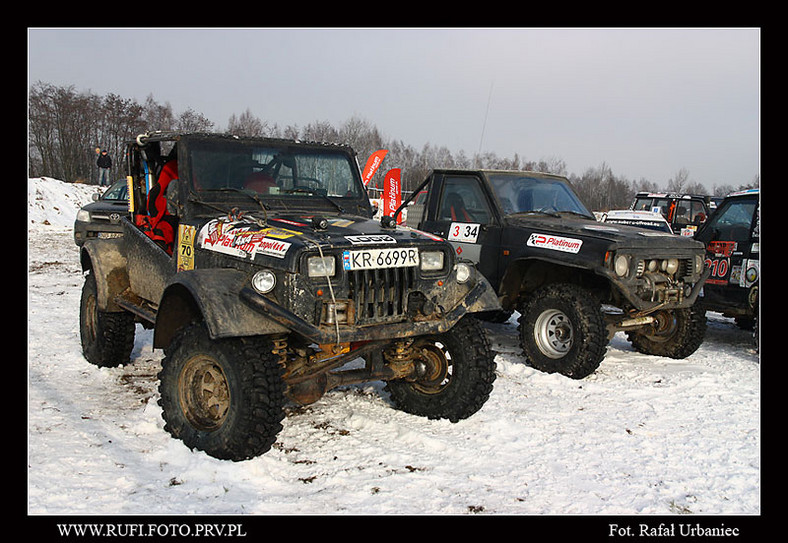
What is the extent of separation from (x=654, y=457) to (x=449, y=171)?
4.24 m

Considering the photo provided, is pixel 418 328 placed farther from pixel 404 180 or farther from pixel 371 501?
pixel 404 180

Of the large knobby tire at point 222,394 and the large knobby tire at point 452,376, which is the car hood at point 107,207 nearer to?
the large knobby tire at point 222,394

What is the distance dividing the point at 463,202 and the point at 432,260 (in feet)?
10.3

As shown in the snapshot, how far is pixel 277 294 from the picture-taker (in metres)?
4.16

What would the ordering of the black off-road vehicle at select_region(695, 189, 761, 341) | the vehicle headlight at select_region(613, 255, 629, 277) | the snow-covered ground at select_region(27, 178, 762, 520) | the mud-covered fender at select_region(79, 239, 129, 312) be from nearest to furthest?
the snow-covered ground at select_region(27, 178, 762, 520) → the mud-covered fender at select_region(79, 239, 129, 312) → the vehicle headlight at select_region(613, 255, 629, 277) → the black off-road vehicle at select_region(695, 189, 761, 341)

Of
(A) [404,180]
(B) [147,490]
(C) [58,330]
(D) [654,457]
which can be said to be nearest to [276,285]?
(B) [147,490]

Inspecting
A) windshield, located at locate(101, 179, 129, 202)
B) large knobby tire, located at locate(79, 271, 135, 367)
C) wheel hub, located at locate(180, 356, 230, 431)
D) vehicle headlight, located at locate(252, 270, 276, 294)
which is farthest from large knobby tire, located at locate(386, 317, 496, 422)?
windshield, located at locate(101, 179, 129, 202)

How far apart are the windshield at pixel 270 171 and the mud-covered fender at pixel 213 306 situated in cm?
93

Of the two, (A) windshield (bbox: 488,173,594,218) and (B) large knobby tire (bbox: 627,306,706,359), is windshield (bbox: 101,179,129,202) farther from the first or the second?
(B) large knobby tire (bbox: 627,306,706,359)

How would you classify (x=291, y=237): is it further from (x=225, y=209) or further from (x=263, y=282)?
(x=225, y=209)

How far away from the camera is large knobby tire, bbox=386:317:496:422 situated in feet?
16.0

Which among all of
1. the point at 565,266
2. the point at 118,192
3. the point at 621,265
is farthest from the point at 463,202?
the point at 118,192

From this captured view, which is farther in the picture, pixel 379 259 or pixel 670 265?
pixel 670 265

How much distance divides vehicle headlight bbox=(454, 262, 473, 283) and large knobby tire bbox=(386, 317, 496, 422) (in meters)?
0.37
